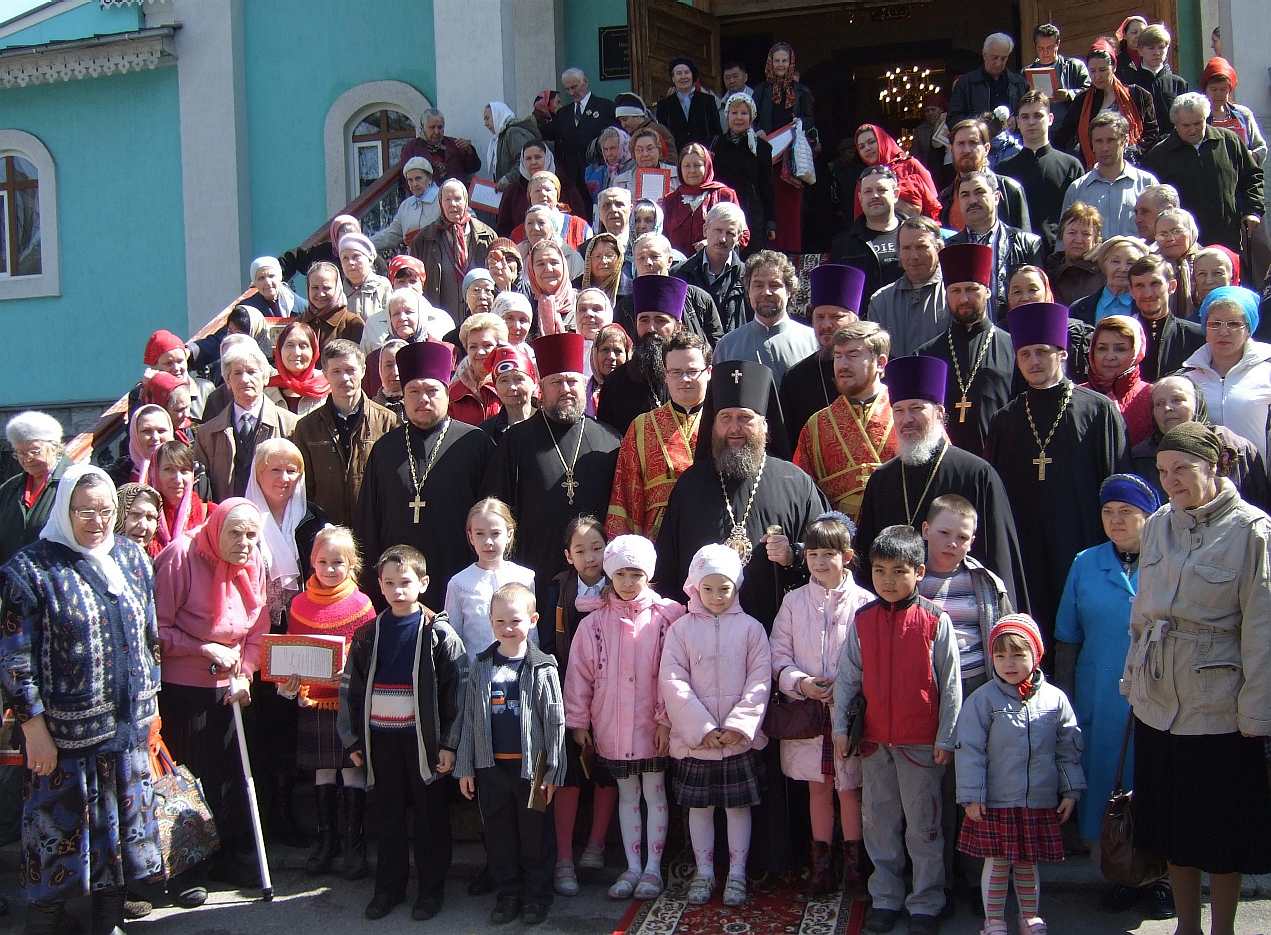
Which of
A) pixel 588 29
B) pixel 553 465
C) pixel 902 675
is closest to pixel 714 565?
pixel 902 675

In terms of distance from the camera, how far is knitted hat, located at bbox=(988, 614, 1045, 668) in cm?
477

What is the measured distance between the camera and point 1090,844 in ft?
17.3

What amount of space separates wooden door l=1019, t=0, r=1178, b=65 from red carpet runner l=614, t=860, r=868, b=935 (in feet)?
31.3

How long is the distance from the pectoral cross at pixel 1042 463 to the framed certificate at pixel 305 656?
291 centimetres

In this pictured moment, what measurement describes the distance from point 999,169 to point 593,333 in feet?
11.6

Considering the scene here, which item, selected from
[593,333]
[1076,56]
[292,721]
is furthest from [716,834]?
[1076,56]

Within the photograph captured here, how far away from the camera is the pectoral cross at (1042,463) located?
5.64 m

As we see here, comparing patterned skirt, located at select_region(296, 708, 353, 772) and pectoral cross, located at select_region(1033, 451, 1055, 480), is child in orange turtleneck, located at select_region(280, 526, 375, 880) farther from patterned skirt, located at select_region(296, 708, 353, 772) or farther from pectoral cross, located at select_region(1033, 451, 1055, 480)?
pectoral cross, located at select_region(1033, 451, 1055, 480)

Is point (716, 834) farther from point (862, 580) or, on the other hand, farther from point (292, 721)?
point (292, 721)

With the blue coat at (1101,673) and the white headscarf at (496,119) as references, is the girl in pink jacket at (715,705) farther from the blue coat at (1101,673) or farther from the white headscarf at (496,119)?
the white headscarf at (496,119)

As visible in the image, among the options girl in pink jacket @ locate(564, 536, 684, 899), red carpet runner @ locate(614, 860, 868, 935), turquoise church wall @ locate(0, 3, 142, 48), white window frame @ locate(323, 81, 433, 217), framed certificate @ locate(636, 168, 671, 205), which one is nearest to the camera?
red carpet runner @ locate(614, 860, 868, 935)

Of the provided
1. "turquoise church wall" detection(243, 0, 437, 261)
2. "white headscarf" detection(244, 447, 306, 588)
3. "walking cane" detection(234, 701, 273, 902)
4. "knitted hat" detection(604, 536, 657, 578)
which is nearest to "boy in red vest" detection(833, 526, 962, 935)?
"knitted hat" detection(604, 536, 657, 578)

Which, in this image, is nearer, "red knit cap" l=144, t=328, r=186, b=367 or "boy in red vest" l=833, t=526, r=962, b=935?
"boy in red vest" l=833, t=526, r=962, b=935

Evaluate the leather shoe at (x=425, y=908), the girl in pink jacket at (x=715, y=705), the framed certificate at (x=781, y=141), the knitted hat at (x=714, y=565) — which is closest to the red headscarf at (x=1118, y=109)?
the framed certificate at (x=781, y=141)
